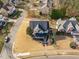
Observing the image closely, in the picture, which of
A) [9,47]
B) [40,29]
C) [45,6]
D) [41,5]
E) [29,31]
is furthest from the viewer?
[41,5]

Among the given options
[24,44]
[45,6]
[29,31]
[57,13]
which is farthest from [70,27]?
[45,6]

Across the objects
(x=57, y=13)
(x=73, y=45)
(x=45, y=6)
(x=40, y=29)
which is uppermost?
(x=45, y=6)

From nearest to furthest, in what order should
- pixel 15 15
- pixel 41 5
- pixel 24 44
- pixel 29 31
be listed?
pixel 24 44 → pixel 29 31 → pixel 15 15 → pixel 41 5

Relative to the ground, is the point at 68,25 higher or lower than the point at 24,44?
higher

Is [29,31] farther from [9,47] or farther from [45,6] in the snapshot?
[45,6]

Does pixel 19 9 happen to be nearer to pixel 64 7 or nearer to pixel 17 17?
pixel 17 17

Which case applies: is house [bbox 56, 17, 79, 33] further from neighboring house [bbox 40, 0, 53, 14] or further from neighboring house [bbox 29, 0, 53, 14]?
neighboring house [bbox 29, 0, 53, 14]

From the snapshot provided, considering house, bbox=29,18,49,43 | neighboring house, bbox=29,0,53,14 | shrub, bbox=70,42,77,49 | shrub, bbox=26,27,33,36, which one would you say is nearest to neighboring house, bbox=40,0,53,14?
neighboring house, bbox=29,0,53,14
